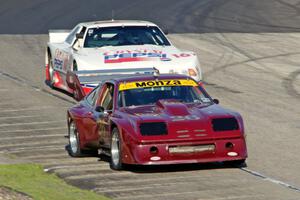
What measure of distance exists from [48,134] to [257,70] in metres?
9.00

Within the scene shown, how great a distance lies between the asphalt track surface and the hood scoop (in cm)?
78

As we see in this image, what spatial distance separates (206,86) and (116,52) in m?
2.78

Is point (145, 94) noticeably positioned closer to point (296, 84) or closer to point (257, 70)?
point (296, 84)

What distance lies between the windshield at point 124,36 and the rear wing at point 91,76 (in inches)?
91.9

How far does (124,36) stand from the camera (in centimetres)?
2353

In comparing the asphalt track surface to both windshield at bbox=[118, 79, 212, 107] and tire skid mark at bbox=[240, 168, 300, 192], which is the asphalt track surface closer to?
tire skid mark at bbox=[240, 168, 300, 192]

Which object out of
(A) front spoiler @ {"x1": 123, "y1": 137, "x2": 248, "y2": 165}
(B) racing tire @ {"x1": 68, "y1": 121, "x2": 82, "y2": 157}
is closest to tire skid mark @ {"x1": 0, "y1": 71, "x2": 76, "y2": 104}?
(B) racing tire @ {"x1": 68, "y1": 121, "x2": 82, "y2": 157}

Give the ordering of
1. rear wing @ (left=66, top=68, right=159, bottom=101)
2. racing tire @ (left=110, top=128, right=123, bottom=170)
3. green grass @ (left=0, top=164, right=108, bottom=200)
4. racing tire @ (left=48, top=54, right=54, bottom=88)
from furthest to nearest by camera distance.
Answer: racing tire @ (left=48, top=54, right=54, bottom=88), rear wing @ (left=66, top=68, right=159, bottom=101), racing tire @ (left=110, top=128, right=123, bottom=170), green grass @ (left=0, top=164, right=108, bottom=200)

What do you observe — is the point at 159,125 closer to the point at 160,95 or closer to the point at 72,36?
the point at 160,95

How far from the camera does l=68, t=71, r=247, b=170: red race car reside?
14680mm

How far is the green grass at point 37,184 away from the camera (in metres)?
13.0

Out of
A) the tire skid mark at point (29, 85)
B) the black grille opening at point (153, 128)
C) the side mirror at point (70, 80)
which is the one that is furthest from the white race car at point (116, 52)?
the black grille opening at point (153, 128)

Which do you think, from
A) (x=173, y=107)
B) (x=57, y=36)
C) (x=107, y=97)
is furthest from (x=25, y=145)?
(x=57, y=36)

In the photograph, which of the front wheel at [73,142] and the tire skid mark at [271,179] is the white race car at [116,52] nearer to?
the front wheel at [73,142]
